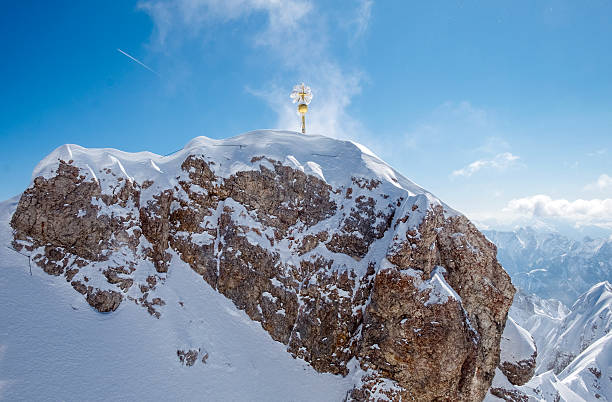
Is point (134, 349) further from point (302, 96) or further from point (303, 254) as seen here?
point (302, 96)

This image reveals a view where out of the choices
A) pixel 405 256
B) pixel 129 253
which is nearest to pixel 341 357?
pixel 405 256

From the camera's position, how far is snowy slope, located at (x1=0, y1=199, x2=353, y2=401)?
13938 mm

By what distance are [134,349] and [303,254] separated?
1217 centimetres

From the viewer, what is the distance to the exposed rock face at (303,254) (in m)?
17.5

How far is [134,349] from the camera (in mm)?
16375

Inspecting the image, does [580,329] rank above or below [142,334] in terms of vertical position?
below

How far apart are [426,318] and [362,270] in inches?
203

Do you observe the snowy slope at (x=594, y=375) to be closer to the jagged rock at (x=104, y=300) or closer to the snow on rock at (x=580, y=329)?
the snow on rock at (x=580, y=329)

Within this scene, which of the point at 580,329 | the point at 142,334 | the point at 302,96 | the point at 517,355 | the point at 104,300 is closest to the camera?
the point at 142,334

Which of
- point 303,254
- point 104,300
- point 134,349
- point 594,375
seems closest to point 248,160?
point 303,254

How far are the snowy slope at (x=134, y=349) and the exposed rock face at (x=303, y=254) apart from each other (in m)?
0.80

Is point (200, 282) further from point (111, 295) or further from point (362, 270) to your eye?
point (362, 270)

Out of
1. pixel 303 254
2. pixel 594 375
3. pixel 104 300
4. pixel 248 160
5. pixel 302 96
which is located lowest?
pixel 594 375

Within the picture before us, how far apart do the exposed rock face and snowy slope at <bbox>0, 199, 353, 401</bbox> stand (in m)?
0.80
